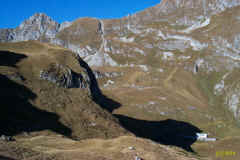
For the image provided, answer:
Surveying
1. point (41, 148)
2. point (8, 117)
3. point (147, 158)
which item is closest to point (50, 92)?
point (8, 117)

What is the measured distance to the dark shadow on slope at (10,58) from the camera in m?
77.8

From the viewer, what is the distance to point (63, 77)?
83.8m

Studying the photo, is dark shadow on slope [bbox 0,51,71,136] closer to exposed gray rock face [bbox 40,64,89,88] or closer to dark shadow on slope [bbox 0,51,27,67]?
dark shadow on slope [bbox 0,51,27,67]

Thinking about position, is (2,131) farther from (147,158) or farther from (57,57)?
(57,57)

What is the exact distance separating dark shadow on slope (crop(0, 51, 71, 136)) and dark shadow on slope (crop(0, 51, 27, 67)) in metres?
10.2

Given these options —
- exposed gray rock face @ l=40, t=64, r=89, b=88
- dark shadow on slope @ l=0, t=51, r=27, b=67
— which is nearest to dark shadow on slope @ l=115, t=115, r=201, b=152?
exposed gray rock face @ l=40, t=64, r=89, b=88

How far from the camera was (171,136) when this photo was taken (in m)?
152

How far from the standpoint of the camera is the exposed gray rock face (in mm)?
80188

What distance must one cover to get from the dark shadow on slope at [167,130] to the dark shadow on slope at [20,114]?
77.6 m

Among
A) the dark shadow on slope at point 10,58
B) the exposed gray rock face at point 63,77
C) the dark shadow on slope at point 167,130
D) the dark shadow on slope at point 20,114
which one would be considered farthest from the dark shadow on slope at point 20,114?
the dark shadow on slope at point 167,130

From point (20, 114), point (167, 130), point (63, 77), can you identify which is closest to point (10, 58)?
point (63, 77)

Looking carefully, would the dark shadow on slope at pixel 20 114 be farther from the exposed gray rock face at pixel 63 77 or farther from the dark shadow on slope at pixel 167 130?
the dark shadow on slope at pixel 167 130

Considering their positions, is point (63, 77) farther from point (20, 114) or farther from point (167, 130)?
point (167, 130)

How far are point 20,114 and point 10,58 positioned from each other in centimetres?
2875
